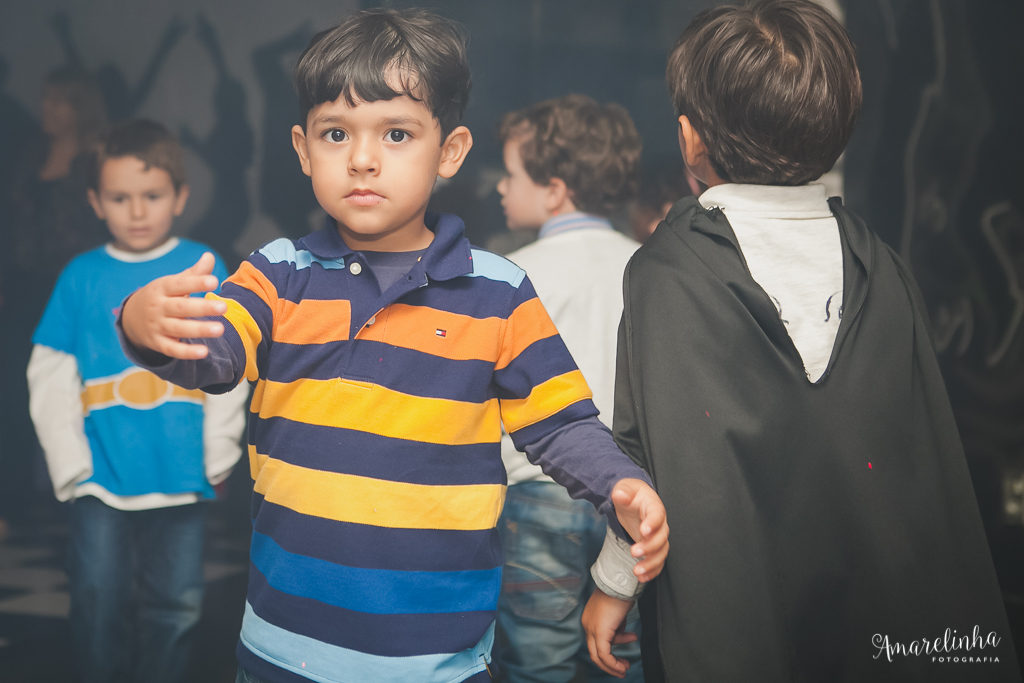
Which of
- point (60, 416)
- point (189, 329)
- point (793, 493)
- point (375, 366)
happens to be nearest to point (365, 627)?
point (375, 366)

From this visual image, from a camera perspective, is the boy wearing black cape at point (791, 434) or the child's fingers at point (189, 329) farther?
the boy wearing black cape at point (791, 434)

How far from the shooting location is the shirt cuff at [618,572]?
1087 mm

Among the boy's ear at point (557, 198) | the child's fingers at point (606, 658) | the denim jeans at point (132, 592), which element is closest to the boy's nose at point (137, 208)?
the denim jeans at point (132, 592)

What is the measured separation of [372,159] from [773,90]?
49 centimetres

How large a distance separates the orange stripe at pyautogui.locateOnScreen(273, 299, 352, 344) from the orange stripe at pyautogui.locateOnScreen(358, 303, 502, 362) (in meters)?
0.03

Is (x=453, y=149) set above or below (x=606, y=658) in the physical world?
above

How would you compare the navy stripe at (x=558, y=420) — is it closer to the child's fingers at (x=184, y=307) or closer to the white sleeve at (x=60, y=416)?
the child's fingers at (x=184, y=307)

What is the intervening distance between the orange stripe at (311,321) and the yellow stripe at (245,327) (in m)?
0.03

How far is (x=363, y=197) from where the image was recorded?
1.07 m

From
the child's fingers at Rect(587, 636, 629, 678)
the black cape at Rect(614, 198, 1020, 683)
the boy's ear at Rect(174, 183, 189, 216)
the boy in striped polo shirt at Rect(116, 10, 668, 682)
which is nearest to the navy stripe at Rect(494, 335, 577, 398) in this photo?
the boy in striped polo shirt at Rect(116, 10, 668, 682)

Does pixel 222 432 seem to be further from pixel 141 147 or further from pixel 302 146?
pixel 302 146

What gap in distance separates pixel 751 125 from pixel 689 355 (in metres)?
0.30

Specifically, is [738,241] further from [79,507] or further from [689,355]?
[79,507]

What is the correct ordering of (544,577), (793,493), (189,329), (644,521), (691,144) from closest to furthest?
(189,329), (644,521), (793,493), (691,144), (544,577)
